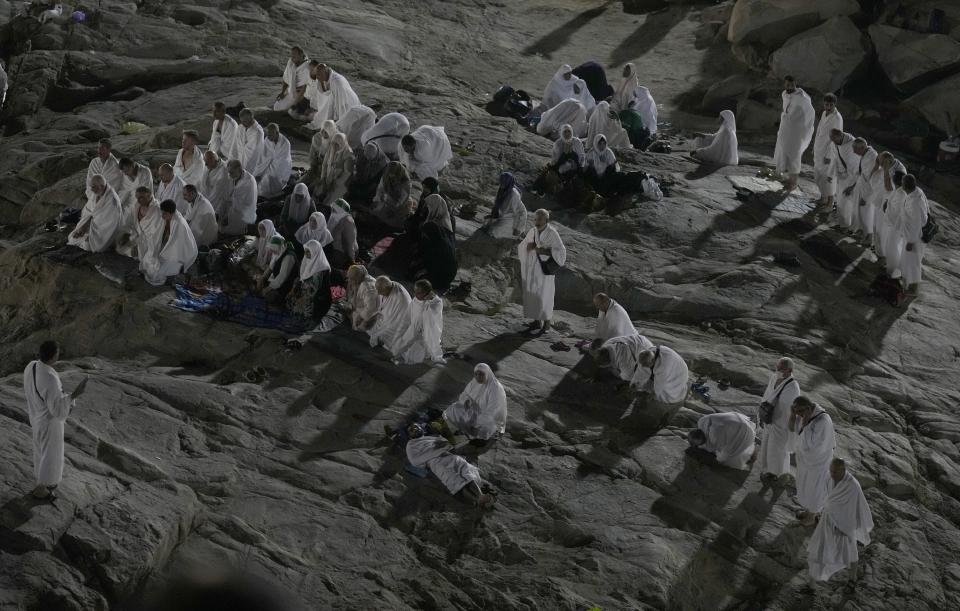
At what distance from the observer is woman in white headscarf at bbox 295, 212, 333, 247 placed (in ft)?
50.8

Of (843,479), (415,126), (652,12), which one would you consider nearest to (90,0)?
(415,126)

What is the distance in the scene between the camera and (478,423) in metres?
12.7

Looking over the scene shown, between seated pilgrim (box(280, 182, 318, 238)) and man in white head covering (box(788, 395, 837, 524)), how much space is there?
7591mm

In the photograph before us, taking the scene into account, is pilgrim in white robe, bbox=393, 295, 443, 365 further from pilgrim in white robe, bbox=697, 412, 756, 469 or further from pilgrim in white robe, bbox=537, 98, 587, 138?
pilgrim in white robe, bbox=537, 98, 587, 138

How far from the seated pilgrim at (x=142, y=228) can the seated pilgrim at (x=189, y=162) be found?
1376mm

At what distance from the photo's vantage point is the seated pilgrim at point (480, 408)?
12.7 m

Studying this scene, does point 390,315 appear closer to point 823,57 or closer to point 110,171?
point 110,171

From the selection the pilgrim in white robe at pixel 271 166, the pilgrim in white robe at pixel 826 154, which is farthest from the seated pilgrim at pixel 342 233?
the pilgrim in white robe at pixel 826 154

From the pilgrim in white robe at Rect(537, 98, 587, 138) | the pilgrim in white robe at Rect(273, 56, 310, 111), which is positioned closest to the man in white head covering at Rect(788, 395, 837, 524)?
the pilgrim in white robe at Rect(537, 98, 587, 138)

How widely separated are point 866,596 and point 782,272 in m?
6.45

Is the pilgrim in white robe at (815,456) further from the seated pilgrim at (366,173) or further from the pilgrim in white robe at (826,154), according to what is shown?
the seated pilgrim at (366,173)

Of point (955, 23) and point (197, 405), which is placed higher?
point (955, 23)

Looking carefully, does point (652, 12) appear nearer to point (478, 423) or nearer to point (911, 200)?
point (911, 200)

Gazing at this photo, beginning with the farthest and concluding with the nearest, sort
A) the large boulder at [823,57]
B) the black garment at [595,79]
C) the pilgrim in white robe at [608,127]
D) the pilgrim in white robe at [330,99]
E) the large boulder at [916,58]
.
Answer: the large boulder at [823,57], the large boulder at [916,58], the black garment at [595,79], the pilgrim in white robe at [608,127], the pilgrim in white robe at [330,99]
